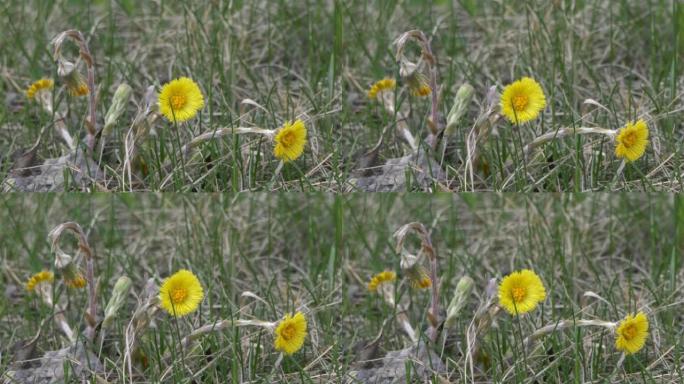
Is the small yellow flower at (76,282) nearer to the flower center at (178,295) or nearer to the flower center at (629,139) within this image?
the flower center at (178,295)

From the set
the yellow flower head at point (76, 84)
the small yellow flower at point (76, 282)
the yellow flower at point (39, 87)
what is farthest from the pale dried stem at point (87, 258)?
the yellow flower at point (39, 87)

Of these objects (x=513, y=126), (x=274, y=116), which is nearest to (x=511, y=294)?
(x=513, y=126)

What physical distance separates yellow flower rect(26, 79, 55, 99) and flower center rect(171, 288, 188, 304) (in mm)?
1028

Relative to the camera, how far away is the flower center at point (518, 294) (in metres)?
3.40

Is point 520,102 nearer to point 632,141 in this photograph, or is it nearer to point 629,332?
point 632,141

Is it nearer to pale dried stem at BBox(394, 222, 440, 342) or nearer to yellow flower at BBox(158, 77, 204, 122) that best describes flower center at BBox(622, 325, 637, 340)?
pale dried stem at BBox(394, 222, 440, 342)

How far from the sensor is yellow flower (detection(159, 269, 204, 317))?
344 centimetres

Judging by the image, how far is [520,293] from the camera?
3.40m

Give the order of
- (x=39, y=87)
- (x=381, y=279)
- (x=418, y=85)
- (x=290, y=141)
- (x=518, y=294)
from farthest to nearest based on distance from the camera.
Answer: (x=39, y=87)
(x=381, y=279)
(x=418, y=85)
(x=290, y=141)
(x=518, y=294)

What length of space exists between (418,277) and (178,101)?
1.00 metres

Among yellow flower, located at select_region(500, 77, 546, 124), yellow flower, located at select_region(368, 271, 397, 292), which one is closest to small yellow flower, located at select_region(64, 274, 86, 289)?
yellow flower, located at select_region(368, 271, 397, 292)

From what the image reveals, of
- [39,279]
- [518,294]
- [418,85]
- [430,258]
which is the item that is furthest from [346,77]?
[39,279]

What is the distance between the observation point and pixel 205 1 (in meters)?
4.05

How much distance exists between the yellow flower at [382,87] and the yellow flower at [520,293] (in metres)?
0.87
